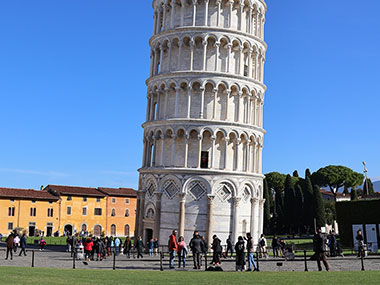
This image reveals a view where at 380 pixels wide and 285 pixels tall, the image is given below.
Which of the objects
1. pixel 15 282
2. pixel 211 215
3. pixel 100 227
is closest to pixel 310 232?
pixel 100 227

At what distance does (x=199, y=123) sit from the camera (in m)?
40.3

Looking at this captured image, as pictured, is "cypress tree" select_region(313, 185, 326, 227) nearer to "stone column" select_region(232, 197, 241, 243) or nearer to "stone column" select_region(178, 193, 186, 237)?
"stone column" select_region(232, 197, 241, 243)

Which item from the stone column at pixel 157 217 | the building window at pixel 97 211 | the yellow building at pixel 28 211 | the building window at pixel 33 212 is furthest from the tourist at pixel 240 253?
the building window at pixel 97 211

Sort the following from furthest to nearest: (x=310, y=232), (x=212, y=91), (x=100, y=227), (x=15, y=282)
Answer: (x=100, y=227) < (x=310, y=232) < (x=212, y=91) < (x=15, y=282)

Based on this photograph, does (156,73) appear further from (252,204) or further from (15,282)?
(15,282)

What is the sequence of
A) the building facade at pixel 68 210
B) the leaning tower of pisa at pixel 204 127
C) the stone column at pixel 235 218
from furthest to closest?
the building facade at pixel 68 210 → the leaning tower of pisa at pixel 204 127 → the stone column at pixel 235 218

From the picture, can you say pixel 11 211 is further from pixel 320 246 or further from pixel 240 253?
pixel 320 246

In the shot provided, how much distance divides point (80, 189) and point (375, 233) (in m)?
62.2

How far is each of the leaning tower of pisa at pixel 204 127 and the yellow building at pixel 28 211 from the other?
43.5 meters

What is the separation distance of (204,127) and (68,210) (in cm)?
5257

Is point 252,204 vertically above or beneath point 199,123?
beneath

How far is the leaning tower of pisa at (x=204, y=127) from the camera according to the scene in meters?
40.0

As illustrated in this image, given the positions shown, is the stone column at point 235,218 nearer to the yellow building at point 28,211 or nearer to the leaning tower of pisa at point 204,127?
the leaning tower of pisa at point 204,127

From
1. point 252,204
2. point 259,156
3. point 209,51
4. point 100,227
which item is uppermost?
point 209,51
